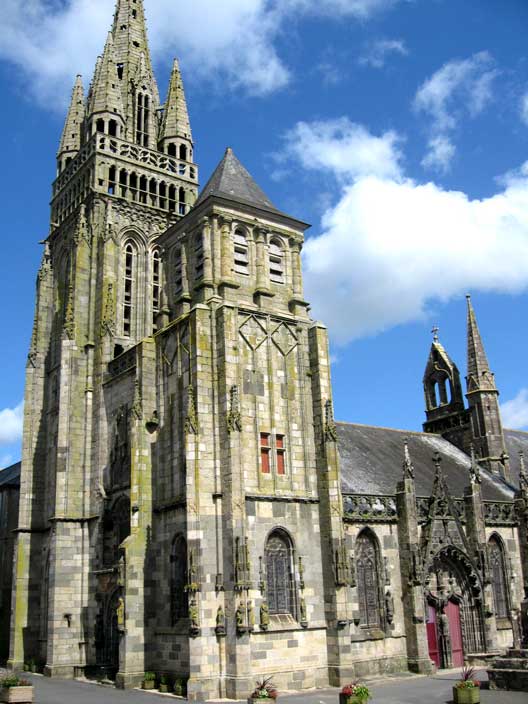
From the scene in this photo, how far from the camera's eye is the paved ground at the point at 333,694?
2278 cm

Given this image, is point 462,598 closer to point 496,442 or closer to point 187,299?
point 496,442

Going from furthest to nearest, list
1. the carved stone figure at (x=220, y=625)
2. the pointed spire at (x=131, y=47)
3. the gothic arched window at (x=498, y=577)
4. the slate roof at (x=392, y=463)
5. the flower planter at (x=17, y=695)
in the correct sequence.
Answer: the pointed spire at (x=131, y=47), the gothic arched window at (x=498, y=577), the slate roof at (x=392, y=463), the carved stone figure at (x=220, y=625), the flower planter at (x=17, y=695)

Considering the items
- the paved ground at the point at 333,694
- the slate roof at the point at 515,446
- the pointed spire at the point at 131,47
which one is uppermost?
the pointed spire at the point at 131,47

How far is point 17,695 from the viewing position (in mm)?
21641

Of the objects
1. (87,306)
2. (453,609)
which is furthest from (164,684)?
(87,306)

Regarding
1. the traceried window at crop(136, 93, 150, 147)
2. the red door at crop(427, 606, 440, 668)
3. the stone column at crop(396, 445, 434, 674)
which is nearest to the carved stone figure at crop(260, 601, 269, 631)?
the stone column at crop(396, 445, 434, 674)

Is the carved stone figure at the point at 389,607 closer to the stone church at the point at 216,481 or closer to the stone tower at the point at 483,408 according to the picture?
the stone church at the point at 216,481

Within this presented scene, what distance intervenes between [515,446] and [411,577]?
19.9 m

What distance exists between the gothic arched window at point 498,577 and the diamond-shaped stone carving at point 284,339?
619 inches

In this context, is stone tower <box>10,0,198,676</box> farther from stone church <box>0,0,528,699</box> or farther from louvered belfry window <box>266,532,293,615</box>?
louvered belfry window <box>266,532,293,615</box>

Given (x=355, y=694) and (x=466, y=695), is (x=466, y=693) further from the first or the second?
(x=355, y=694)

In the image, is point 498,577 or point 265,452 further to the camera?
point 498,577

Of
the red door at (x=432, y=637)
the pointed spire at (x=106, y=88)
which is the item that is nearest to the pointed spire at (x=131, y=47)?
the pointed spire at (x=106, y=88)

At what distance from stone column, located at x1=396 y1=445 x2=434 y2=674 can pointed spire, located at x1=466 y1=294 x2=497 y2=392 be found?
14.0 metres
